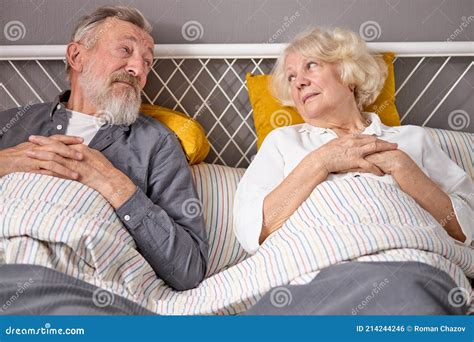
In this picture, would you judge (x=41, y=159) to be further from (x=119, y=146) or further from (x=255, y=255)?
(x=255, y=255)

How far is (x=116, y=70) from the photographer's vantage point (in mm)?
1737

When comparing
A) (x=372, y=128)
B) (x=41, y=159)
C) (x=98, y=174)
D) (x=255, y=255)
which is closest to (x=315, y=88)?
(x=372, y=128)

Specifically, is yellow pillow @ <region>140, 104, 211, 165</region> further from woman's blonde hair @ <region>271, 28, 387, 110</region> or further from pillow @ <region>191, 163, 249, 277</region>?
woman's blonde hair @ <region>271, 28, 387, 110</region>

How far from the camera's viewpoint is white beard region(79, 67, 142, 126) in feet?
5.58

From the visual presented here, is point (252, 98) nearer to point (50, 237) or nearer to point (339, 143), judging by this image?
point (339, 143)

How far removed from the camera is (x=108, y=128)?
67.2 inches

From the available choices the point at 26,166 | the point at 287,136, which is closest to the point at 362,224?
the point at 287,136

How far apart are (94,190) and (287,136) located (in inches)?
20.9

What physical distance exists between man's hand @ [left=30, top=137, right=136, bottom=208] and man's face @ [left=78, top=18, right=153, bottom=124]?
0.60ft

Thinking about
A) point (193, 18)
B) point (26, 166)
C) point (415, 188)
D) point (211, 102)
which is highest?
point (415, 188)

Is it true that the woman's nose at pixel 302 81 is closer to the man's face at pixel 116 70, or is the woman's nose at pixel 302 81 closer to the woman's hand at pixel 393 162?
the woman's hand at pixel 393 162

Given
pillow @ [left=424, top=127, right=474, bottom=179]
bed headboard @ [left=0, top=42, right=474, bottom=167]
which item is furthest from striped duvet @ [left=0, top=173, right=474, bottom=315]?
bed headboard @ [left=0, top=42, right=474, bottom=167]

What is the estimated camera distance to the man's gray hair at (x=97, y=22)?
178 centimetres

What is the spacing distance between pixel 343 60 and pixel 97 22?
2.31 ft
